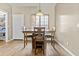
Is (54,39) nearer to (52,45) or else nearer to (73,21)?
(52,45)

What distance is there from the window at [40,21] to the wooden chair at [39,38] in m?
0.13

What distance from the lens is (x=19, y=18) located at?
188 inches

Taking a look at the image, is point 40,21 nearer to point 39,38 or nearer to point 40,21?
point 40,21

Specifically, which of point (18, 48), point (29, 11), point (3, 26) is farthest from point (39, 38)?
point (3, 26)

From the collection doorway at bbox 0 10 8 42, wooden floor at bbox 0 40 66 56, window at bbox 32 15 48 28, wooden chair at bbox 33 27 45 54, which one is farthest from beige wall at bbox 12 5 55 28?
wooden floor at bbox 0 40 66 56

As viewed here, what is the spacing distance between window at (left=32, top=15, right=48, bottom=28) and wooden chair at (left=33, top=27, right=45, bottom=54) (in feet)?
0.44

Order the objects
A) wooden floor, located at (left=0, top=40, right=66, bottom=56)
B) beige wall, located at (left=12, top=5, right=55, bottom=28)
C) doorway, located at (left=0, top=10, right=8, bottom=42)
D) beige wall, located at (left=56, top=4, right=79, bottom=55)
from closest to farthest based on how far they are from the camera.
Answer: beige wall, located at (left=56, top=4, right=79, bottom=55) → beige wall, located at (left=12, top=5, right=55, bottom=28) → wooden floor, located at (left=0, top=40, right=66, bottom=56) → doorway, located at (left=0, top=10, right=8, bottom=42)

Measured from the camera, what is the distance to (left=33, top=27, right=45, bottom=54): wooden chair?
4725 millimetres

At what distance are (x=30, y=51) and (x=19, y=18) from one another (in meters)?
1.10

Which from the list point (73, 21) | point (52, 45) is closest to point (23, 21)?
point (52, 45)

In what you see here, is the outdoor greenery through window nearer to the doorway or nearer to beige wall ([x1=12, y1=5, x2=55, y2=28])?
beige wall ([x1=12, y1=5, x2=55, y2=28])

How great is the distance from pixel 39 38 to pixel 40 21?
0.57 metres

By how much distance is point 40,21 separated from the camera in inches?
184

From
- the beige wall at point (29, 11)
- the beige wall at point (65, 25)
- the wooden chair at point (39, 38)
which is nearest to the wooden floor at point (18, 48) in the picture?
the wooden chair at point (39, 38)
